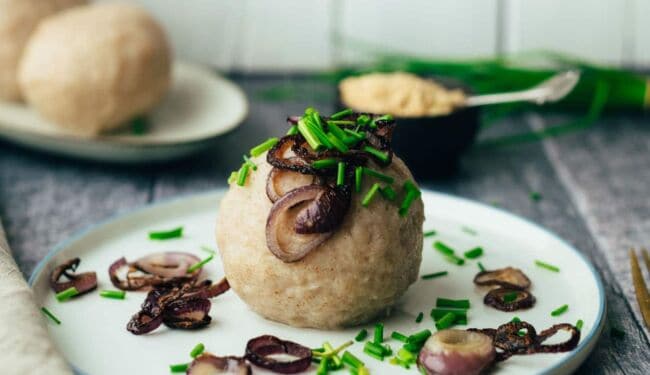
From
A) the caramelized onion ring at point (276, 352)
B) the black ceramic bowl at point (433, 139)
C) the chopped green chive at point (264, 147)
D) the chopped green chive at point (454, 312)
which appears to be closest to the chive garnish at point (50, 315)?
the caramelized onion ring at point (276, 352)

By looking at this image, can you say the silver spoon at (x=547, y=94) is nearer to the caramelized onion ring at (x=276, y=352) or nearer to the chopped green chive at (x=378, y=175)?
the chopped green chive at (x=378, y=175)

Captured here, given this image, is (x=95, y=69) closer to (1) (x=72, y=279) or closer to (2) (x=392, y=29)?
(1) (x=72, y=279)

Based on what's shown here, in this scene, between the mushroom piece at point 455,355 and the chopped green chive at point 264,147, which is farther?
the chopped green chive at point 264,147

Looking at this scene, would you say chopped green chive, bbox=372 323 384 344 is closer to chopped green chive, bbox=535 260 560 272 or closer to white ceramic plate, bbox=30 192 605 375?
white ceramic plate, bbox=30 192 605 375

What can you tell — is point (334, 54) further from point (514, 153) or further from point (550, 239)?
point (550, 239)

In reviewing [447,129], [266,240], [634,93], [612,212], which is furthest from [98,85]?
[634,93]

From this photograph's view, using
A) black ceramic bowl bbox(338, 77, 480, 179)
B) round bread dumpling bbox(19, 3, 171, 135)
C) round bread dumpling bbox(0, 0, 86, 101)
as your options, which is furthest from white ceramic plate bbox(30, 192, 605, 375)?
round bread dumpling bbox(0, 0, 86, 101)
